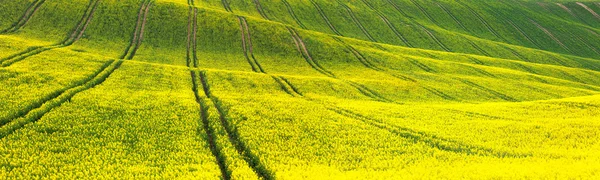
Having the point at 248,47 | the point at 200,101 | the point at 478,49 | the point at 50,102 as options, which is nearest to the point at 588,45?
the point at 478,49

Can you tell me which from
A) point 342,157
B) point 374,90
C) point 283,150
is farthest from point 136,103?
point 374,90

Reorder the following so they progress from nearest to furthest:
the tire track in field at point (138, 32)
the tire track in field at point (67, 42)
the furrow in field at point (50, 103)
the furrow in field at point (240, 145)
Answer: the furrow in field at point (240, 145) → the furrow in field at point (50, 103) → the tire track in field at point (67, 42) → the tire track in field at point (138, 32)

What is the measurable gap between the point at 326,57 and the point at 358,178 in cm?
4443

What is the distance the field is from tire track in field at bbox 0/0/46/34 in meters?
0.42

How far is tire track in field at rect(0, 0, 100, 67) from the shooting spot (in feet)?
125

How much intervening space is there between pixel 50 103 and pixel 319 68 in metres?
37.8

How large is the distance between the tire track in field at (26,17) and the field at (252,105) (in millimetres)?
416

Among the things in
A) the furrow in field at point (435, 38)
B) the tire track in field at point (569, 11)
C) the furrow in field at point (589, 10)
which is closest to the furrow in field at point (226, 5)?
the furrow in field at point (435, 38)

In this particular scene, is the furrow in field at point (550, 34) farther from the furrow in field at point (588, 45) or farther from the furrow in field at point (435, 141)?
the furrow in field at point (435, 141)

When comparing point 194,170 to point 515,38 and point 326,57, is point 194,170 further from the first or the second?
point 515,38

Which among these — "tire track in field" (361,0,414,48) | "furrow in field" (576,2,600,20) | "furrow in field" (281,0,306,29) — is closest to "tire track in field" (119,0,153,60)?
"furrow in field" (281,0,306,29)

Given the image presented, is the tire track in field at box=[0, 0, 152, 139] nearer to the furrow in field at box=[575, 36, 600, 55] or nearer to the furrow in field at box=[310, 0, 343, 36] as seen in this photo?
the furrow in field at box=[310, 0, 343, 36]

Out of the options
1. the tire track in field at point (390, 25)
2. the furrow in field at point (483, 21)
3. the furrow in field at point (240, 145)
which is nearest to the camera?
the furrow in field at point (240, 145)

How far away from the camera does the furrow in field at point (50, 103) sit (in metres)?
22.5
